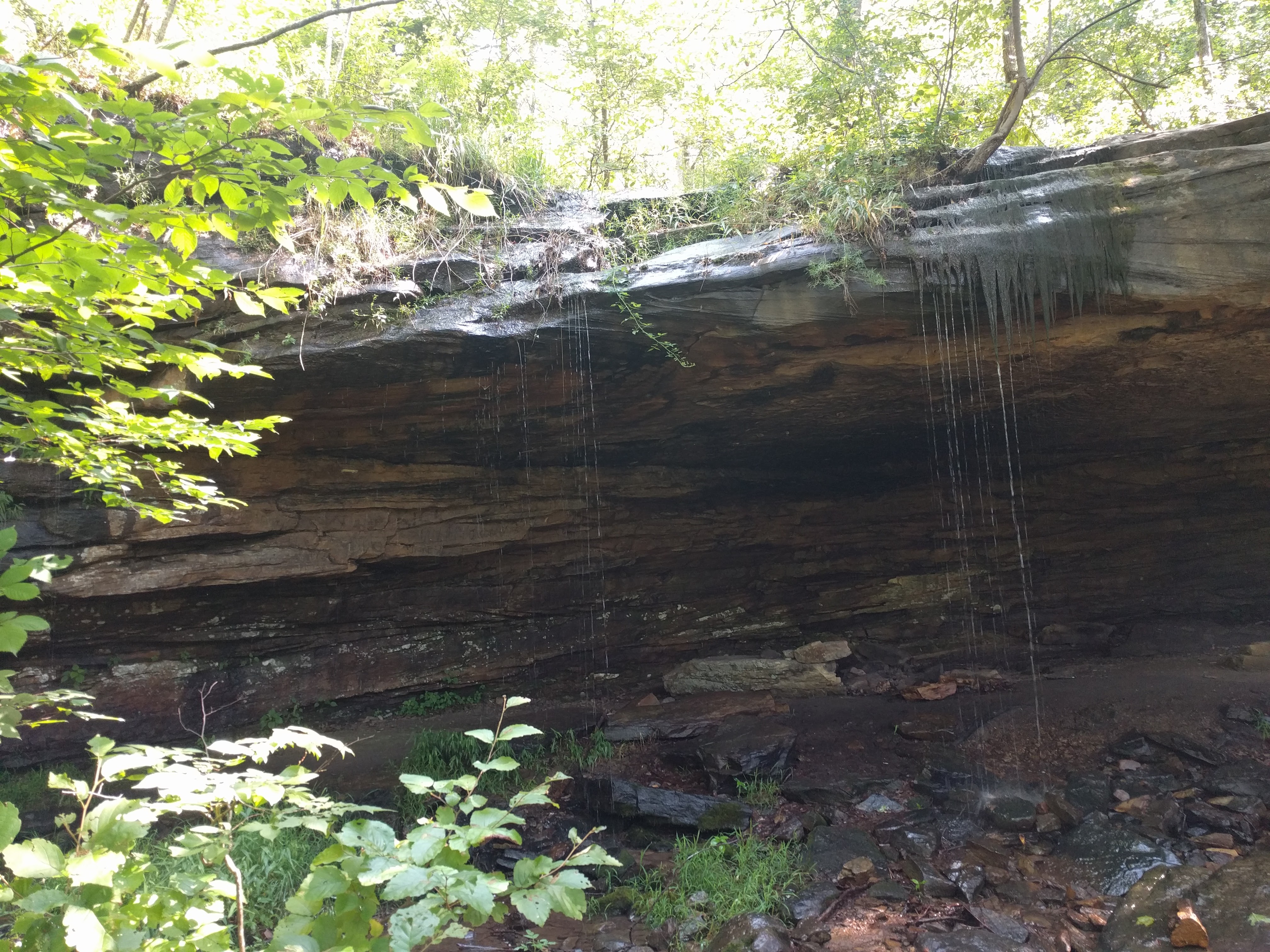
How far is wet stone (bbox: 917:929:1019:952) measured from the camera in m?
3.97

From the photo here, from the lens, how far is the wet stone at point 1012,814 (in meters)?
5.47

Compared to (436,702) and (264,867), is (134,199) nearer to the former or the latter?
(264,867)

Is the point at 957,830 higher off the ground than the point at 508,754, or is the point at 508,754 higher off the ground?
the point at 508,754

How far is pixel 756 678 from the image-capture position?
28.2ft

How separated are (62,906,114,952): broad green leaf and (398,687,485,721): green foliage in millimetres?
7362

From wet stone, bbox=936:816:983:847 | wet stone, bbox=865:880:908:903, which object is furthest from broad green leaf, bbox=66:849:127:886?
wet stone, bbox=936:816:983:847

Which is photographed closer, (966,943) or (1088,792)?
(966,943)

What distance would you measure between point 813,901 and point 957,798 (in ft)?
6.73

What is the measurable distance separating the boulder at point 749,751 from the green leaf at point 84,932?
552cm

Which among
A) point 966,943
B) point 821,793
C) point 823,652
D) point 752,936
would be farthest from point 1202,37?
point 752,936

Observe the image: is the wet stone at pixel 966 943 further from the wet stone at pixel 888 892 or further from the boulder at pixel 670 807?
the boulder at pixel 670 807

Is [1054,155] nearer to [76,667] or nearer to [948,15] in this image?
[948,15]

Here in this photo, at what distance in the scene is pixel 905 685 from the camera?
8.55 meters

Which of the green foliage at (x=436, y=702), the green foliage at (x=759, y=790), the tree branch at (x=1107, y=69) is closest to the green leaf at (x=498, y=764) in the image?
the green foliage at (x=759, y=790)
